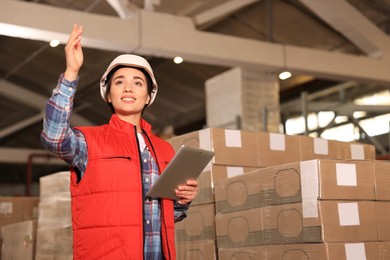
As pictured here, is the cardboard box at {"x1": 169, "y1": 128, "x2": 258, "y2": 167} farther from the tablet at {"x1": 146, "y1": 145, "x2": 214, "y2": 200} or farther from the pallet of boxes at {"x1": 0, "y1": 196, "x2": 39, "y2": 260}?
the pallet of boxes at {"x1": 0, "y1": 196, "x2": 39, "y2": 260}

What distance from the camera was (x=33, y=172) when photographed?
20.1 metres

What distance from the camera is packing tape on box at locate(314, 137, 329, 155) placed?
464cm

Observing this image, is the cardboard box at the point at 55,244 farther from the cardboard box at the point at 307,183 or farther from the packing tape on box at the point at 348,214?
the packing tape on box at the point at 348,214

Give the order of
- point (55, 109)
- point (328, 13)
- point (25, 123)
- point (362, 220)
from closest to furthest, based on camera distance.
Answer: point (55, 109) < point (362, 220) < point (328, 13) < point (25, 123)

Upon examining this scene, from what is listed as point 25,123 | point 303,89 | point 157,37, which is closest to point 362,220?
point 157,37

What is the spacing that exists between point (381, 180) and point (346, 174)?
0.27 meters

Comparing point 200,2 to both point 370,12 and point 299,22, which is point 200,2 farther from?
point 370,12

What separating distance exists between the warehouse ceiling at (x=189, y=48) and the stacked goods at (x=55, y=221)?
287cm

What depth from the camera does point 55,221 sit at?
4980mm

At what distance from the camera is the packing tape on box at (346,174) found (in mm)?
3539

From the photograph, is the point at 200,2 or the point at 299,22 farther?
the point at 299,22

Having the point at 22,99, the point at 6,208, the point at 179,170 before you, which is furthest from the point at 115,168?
the point at 22,99

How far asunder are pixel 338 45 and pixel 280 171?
25.5 feet

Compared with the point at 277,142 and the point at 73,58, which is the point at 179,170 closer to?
the point at 73,58
